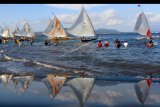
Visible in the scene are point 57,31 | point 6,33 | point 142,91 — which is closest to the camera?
point 142,91

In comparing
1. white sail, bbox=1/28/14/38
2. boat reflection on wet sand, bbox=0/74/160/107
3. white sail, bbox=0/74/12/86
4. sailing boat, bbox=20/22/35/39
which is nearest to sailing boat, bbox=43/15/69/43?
sailing boat, bbox=20/22/35/39

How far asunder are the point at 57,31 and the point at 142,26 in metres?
22.9

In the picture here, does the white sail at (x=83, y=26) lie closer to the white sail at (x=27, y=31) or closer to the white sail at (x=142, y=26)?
the white sail at (x=142, y=26)

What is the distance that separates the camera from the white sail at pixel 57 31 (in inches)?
3141

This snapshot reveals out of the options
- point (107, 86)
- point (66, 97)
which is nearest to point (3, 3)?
point (66, 97)

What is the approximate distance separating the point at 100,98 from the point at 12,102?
9.81 ft

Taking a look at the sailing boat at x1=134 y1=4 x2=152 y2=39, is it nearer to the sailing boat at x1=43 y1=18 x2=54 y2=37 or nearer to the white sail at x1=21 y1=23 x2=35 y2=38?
the sailing boat at x1=43 y1=18 x2=54 y2=37

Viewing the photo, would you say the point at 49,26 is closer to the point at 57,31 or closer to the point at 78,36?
the point at 57,31

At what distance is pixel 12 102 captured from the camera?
39.9ft

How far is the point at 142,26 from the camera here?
62.9 m

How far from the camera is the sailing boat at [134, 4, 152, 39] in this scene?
62000mm

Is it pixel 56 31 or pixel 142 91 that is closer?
pixel 142 91

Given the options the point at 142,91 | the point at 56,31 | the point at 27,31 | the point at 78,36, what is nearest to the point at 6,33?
the point at 27,31

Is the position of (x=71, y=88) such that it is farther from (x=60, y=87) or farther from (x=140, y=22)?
(x=140, y=22)
